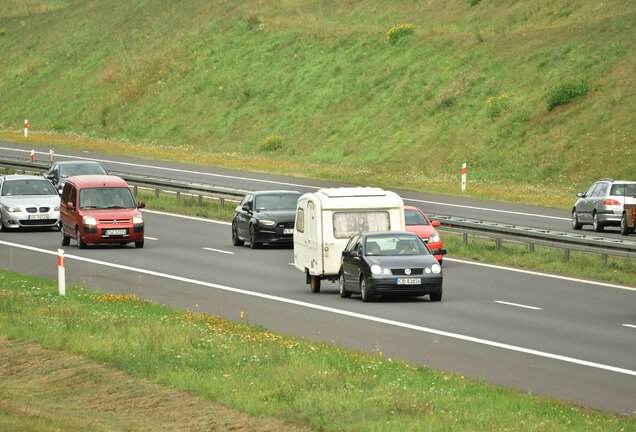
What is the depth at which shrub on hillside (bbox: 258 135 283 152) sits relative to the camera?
74812mm

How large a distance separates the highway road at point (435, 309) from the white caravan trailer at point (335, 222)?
589 millimetres

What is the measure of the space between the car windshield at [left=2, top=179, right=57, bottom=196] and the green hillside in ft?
59.1

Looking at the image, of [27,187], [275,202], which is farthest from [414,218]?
[27,187]

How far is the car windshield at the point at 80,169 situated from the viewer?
51406 millimetres

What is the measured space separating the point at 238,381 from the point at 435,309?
957 centimetres

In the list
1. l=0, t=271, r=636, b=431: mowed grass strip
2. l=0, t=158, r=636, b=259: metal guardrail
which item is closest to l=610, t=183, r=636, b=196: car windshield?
l=0, t=158, r=636, b=259: metal guardrail

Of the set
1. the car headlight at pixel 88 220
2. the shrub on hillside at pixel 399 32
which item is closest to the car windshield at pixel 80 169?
the car headlight at pixel 88 220

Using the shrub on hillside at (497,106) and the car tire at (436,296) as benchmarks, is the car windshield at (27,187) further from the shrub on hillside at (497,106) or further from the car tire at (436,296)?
the shrub on hillside at (497,106)

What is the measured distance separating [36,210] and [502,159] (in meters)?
24.8

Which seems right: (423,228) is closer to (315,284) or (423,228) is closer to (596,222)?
(315,284)

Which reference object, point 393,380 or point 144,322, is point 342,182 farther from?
point 393,380

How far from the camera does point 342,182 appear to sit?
59156 millimetres

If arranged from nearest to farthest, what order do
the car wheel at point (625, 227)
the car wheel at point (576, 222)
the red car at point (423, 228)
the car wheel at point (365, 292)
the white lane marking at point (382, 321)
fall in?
the white lane marking at point (382, 321), the car wheel at point (365, 292), the red car at point (423, 228), the car wheel at point (625, 227), the car wheel at point (576, 222)

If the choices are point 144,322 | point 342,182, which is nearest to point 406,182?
point 342,182
